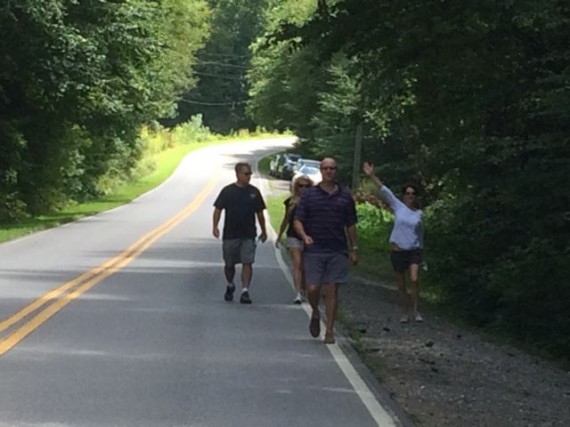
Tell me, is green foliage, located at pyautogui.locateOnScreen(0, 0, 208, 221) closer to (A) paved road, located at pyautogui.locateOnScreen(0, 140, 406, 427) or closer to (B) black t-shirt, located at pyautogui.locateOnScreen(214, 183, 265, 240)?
(A) paved road, located at pyautogui.locateOnScreen(0, 140, 406, 427)

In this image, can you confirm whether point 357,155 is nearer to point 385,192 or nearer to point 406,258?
point 406,258

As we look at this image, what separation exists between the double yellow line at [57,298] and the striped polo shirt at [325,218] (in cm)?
309

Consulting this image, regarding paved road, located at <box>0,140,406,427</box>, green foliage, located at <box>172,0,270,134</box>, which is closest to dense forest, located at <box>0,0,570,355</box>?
paved road, located at <box>0,140,406,427</box>

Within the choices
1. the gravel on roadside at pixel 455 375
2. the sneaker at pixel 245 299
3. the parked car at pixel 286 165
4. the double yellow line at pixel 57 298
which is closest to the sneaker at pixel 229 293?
the sneaker at pixel 245 299

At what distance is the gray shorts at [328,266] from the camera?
12680 millimetres

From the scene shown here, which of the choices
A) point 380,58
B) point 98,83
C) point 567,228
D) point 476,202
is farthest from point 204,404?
point 98,83

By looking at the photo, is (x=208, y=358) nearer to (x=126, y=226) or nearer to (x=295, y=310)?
(x=295, y=310)

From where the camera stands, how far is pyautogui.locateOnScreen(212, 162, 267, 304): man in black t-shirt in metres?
16.7

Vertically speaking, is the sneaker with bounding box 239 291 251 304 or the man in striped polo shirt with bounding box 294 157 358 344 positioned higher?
the man in striped polo shirt with bounding box 294 157 358 344

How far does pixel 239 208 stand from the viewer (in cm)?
1666

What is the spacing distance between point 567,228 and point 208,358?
19.2 ft

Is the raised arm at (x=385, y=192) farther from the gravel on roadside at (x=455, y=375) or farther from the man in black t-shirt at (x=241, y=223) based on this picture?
the man in black t-shirt at (x=241, y=223)

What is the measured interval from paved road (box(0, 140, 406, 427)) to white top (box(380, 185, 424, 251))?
1.57 m

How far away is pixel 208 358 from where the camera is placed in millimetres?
11297
